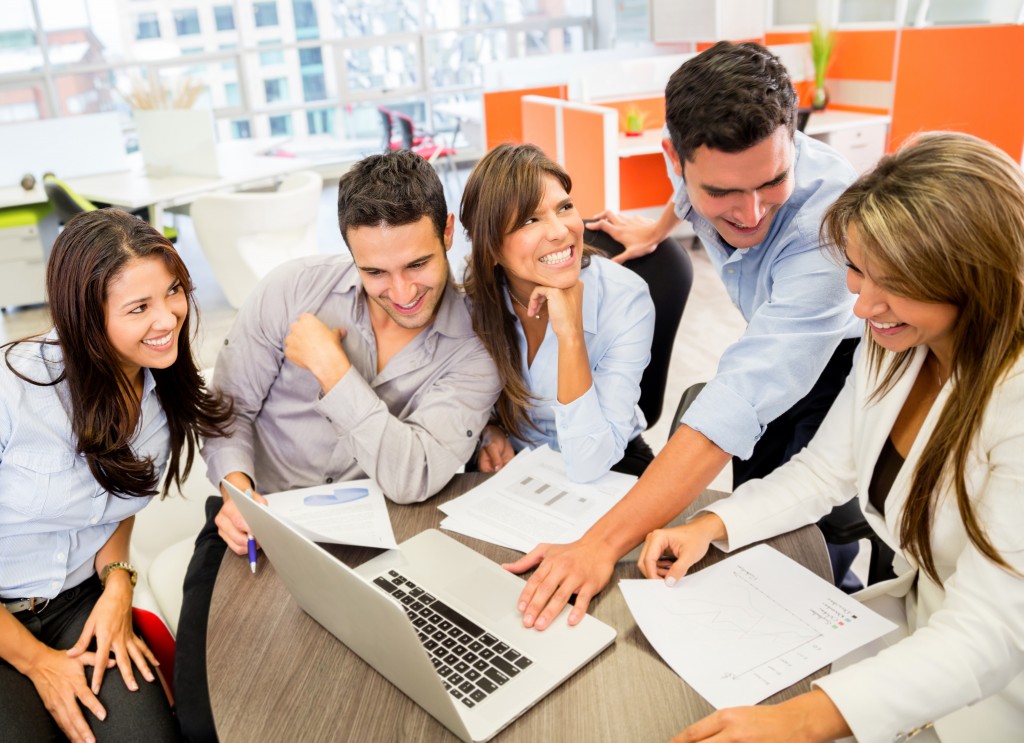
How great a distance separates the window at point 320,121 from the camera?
8.27 meters

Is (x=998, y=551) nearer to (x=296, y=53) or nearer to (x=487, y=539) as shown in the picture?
(x=487, y=539)

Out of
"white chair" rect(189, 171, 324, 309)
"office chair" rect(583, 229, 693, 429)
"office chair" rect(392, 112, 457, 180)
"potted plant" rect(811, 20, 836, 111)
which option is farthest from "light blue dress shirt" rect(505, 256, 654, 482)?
"potted plant" rect(811, 20, 836, 111)

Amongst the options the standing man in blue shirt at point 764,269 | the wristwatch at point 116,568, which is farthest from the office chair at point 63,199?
the standing man in blue shirt at point 764,269

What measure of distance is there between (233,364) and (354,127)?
23.6 feet

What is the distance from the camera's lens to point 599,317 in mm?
1696

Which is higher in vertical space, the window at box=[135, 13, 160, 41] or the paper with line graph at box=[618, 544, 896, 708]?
the window at box=[135, 13, 160, 41]

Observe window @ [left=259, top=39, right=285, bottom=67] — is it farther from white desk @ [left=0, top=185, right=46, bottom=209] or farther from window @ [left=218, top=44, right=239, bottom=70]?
white desk @ [left=0, top=185, right=46, bottom=209]

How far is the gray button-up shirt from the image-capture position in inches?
Result: 62.2

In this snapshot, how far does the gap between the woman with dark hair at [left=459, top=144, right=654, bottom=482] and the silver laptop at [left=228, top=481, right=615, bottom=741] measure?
42cm

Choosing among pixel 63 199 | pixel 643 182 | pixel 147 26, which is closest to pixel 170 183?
pixel 63 199

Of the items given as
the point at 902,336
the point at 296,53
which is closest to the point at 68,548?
the point at 902,336

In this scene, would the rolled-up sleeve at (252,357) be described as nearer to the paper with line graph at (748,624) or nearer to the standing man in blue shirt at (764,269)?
the standing man in blue shirt at (764,269)

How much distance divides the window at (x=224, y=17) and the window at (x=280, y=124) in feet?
2.88

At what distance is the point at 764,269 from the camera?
159cm
